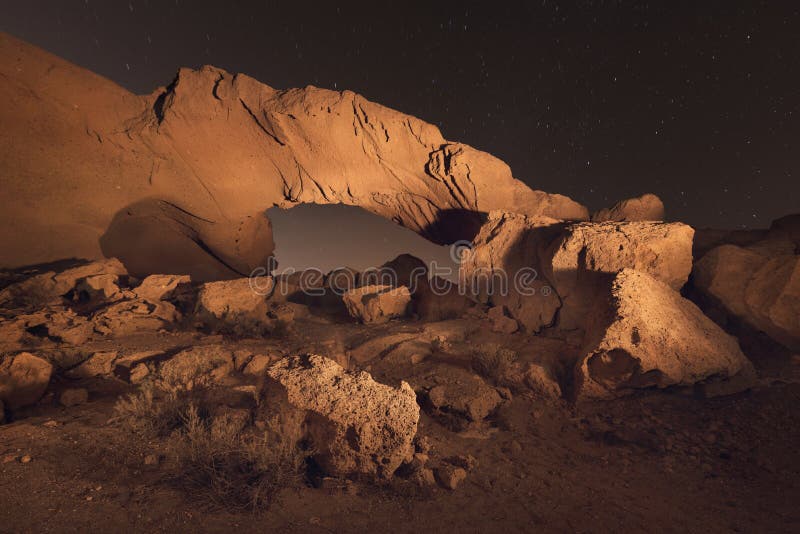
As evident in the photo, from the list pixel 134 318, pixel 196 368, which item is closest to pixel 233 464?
pixel 196 368

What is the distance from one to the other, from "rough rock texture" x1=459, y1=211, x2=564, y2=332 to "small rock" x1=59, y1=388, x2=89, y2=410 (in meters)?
6.48

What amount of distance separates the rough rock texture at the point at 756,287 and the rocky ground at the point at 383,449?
1.78 ft

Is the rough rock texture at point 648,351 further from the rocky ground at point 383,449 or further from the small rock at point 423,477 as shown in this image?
the small rock at point 423,477

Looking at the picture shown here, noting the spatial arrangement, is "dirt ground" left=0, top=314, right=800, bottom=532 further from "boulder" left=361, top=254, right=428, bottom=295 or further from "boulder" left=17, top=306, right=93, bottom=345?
"boulder" left=361, top=254, right=428, bottom=295

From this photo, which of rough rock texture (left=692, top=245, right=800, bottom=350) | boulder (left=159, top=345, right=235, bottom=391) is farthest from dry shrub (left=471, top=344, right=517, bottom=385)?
rough rock texture (left=692, top=245, right=800, bottom=350)

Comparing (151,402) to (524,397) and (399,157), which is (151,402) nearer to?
(524,397)

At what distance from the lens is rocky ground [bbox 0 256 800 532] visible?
262 centimetres

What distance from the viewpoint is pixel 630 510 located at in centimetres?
304

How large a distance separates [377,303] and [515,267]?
304 cm

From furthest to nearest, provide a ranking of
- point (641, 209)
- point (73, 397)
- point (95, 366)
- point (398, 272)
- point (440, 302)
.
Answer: point (398, 272)
point (440, 302)
point (641, 209)
point (95, 366)
point (73, 397)

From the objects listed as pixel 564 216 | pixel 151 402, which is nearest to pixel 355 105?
pixel 564 216

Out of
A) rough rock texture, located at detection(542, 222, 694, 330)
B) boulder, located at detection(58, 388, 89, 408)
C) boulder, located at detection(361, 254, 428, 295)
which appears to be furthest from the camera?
boulder, located at detection(361, 254, 428, 295)

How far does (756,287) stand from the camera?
5.90 m

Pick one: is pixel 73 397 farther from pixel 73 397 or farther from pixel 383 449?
pixel 383 449
